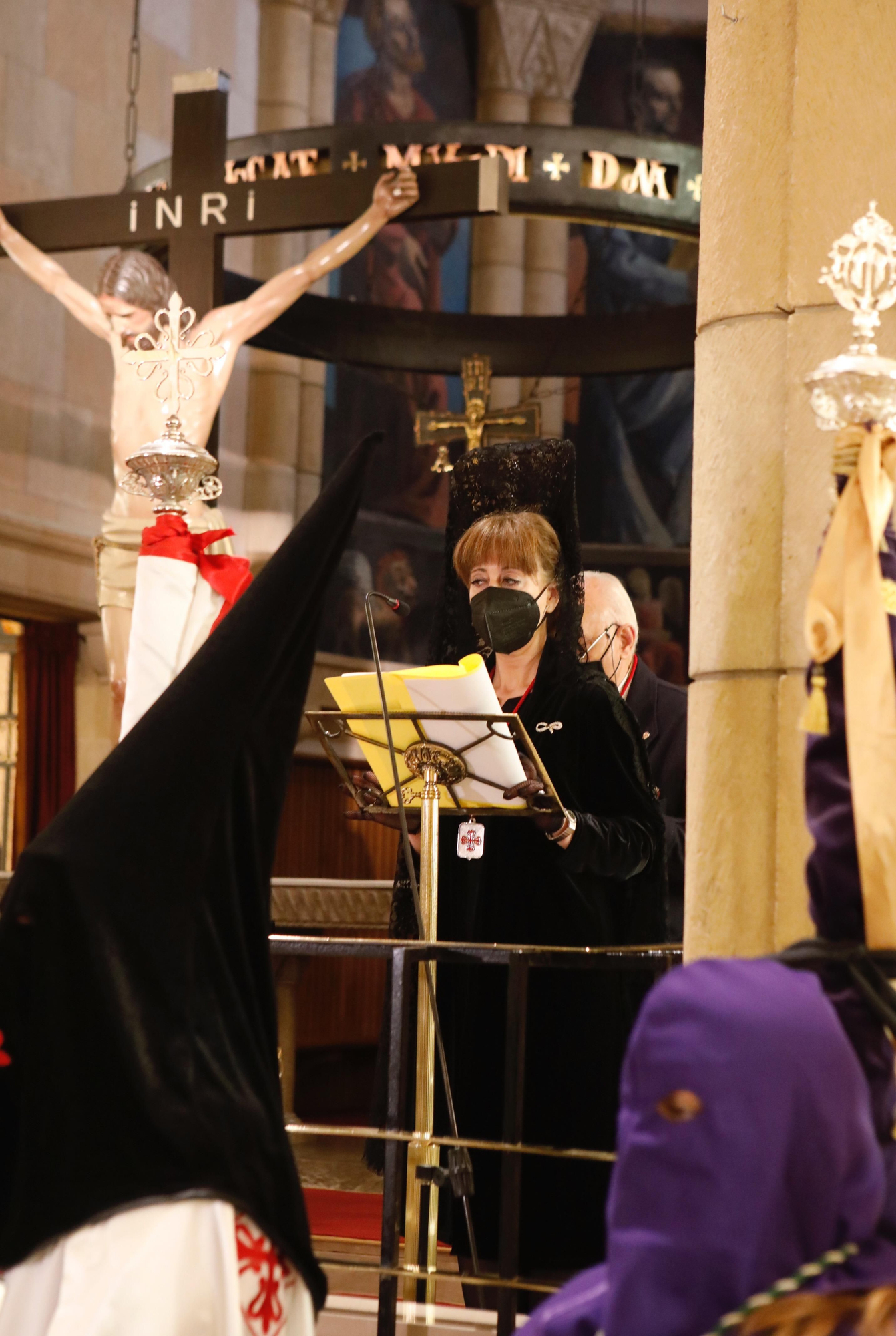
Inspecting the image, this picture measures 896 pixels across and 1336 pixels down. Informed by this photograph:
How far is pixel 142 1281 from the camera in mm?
1889

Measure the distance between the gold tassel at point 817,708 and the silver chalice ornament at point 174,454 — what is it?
134cm

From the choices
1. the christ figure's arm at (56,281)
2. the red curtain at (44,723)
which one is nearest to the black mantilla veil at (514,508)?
the christ figure's arm at (56,281)

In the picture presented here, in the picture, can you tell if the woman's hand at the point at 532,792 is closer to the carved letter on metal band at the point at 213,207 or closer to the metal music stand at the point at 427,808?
the metal music stand at the point at 427,808

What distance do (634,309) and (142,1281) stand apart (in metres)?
11.5

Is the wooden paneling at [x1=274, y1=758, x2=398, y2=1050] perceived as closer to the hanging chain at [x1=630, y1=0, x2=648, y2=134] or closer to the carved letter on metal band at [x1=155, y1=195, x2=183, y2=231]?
the carved letter on metal band at [x1=155, y1=195, x2=183, y2=231]

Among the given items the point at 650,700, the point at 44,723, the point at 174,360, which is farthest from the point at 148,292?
the point at 174,360

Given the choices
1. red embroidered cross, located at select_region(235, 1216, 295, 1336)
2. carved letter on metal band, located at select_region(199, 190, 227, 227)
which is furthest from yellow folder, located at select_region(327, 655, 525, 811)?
carved letter on metal band, located at select_region(199, 190, 227, 227)

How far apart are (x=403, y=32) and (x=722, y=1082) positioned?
470 inches

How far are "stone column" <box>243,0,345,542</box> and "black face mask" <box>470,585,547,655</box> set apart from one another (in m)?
7.34

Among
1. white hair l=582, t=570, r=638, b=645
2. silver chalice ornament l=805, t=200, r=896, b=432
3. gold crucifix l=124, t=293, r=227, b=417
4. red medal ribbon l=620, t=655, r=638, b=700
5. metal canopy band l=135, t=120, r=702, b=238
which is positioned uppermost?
metal canopy band l=135, t=120, r=702, b=238

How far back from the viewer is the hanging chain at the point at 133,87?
9.88m

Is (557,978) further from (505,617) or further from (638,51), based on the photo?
(638,51)

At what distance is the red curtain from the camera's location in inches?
353

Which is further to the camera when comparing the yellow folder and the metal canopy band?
the metal canopy band
